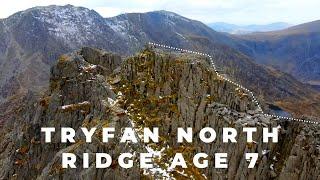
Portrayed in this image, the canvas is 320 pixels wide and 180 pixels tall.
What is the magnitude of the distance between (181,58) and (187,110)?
12.6 meters

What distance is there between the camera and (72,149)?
85.7 meters

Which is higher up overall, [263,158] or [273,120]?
[273,120]

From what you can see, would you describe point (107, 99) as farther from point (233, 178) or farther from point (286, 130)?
point (286, 130)

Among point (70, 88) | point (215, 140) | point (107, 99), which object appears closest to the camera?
point (215, 140)

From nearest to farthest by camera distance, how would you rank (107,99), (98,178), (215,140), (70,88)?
1. (98,178)
2. (215,140)
3. (107,99)
4. (70,88)

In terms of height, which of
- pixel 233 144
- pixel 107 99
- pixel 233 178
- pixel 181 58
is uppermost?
pixel 181 58

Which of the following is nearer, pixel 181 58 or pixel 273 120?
pixel 273 120

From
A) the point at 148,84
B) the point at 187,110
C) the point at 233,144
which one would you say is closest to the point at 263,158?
the point at 233,144

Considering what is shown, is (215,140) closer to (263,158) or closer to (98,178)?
(263,158)

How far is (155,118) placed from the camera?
296 feet

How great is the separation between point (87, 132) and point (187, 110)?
19116 millimetres

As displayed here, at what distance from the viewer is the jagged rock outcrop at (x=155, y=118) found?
8175 centimetres

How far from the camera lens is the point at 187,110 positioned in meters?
91.2

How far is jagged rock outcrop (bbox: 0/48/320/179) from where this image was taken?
81.8m
